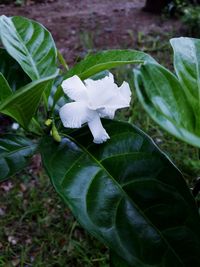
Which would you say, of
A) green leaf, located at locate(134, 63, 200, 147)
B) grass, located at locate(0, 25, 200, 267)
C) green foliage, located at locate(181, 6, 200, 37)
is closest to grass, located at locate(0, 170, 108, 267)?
grass, located at locate(0, 25, 200, 267)

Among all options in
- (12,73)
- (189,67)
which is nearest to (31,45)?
(12,73)

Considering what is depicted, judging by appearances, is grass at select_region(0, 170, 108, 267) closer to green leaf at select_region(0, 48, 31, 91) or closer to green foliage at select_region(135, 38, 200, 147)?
green leaf at select_region(0, 48, 31, 91)

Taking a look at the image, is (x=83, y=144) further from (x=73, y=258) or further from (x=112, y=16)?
(x=112, y=16)

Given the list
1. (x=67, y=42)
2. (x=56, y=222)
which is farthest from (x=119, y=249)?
(x=67, y=42)

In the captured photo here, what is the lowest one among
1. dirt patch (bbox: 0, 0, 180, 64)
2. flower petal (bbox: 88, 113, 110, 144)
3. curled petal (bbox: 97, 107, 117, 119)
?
dirt patch (bbox: 0, 0, 180, 64)

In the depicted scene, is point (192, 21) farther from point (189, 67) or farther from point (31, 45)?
point (189, 67)

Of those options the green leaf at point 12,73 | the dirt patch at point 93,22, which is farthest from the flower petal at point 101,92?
the dirt patch at point 93,22
